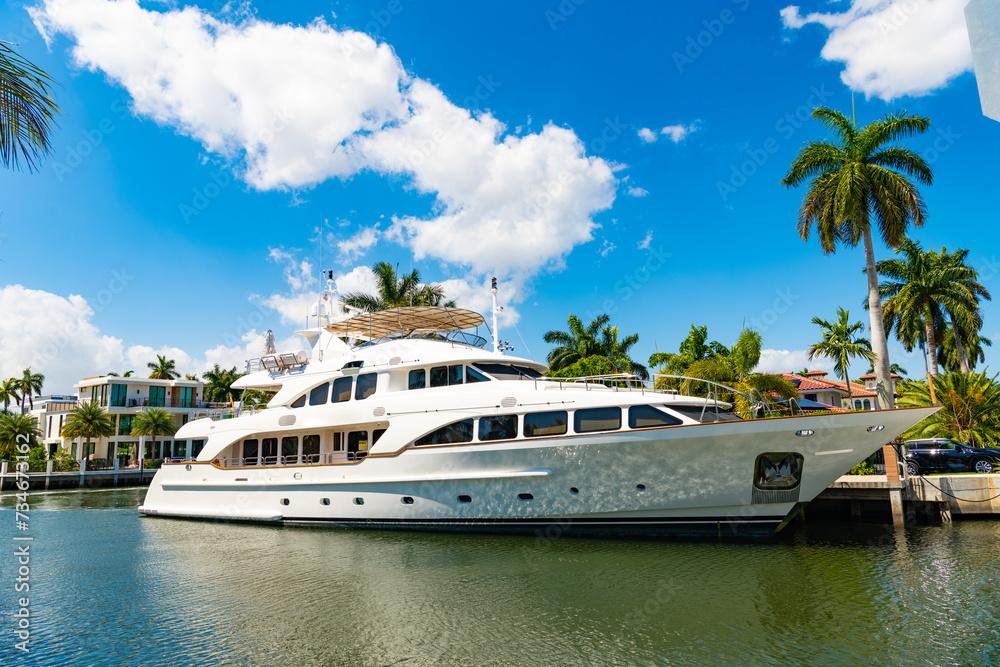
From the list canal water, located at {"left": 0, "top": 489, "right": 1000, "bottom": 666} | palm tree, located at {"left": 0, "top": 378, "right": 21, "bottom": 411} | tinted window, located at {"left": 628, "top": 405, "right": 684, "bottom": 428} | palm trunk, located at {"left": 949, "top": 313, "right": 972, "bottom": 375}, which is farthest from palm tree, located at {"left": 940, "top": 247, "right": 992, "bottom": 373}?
palm tree, located at {"left": 0, "top": 378, "right": 21, "bottom": 411}

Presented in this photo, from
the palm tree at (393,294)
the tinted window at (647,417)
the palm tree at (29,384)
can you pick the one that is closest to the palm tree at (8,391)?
the palm tree at (29,384)

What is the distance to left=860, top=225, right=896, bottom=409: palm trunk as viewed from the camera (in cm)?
1585

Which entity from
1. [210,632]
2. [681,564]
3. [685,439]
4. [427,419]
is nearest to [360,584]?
[210,632]

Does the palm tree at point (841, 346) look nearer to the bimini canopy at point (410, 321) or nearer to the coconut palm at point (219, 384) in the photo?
the bimini canopy at point (410, 321)

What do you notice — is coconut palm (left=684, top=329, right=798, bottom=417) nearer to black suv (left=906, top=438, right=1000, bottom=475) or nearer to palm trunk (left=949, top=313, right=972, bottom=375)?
black suv (left=906, top=438, right=1000, bottom=475)

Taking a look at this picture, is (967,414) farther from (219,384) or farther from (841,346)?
(219,384)

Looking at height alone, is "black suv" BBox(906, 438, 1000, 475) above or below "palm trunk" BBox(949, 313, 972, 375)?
below

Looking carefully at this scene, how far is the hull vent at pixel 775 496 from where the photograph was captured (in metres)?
11.9

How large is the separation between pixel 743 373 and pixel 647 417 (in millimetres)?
15040

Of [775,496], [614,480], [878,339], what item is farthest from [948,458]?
[614,480]

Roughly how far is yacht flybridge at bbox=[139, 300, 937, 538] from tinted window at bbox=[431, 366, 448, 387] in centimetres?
4

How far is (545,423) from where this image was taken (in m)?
12.7

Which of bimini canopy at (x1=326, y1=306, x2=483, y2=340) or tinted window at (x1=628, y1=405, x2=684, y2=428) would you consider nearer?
tinted window at (x1=628, y1=405, x2=684, y2=428)

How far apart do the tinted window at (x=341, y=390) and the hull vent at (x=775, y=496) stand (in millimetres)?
10297
